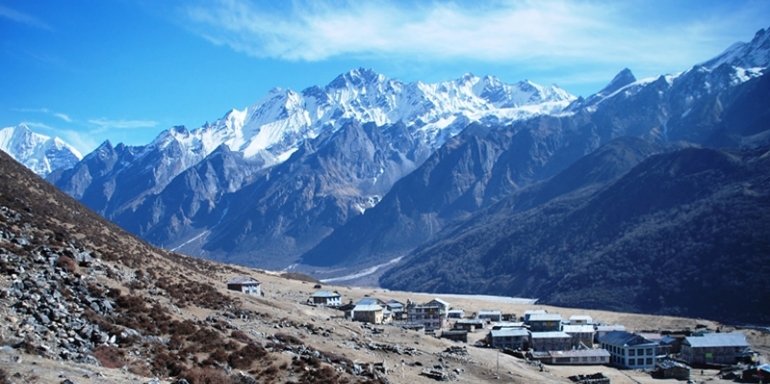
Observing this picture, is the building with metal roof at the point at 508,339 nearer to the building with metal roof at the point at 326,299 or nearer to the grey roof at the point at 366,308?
the grey roof at the point at 366,308

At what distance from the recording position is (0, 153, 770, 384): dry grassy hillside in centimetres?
2805

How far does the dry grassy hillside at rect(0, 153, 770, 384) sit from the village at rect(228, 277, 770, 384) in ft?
11.2

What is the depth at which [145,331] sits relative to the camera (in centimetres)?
3509

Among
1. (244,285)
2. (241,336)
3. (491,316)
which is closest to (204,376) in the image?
(241,336)

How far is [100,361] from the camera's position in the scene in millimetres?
28188

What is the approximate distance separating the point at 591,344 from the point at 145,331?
6097 centimetres

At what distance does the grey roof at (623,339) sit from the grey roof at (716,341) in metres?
5.52

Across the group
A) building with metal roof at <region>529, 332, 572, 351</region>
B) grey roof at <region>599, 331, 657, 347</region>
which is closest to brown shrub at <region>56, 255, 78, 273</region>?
building with metal roof at <region>529, 332, 572, 351</region>

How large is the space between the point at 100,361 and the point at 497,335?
55017mm

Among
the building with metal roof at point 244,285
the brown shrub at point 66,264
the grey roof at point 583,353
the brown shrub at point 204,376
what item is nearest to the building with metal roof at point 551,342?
the grey roof at point 583,353

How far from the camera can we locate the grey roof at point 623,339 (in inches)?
2756

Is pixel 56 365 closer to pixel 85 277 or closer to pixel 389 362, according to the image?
pixel 85 277

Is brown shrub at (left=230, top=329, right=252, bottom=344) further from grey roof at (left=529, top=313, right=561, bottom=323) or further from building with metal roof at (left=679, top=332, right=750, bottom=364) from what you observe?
grey roof at (left=529, top=313, right=561, bottom=323)

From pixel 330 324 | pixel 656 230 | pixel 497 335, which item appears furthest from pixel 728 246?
pixel 330 324
